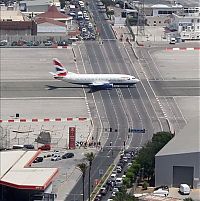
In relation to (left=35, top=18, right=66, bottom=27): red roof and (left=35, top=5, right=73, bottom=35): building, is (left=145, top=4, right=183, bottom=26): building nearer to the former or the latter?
(left=35, top=5, right=73, bottom=35): building

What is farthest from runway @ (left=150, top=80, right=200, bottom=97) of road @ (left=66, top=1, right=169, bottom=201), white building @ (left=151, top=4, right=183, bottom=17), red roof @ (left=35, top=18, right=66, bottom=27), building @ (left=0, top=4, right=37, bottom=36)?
white building @ (left=151, top=4, right=183, bottom=17)

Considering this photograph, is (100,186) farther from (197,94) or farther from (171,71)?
(171,71)

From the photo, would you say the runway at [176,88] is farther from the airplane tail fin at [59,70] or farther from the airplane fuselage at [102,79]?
the airplane tail fin at [59,70]

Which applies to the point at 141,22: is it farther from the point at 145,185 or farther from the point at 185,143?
the point at 145,185

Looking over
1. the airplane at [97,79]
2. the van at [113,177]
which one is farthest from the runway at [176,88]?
the van at [113,177]

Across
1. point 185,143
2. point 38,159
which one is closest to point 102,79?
point 38,159

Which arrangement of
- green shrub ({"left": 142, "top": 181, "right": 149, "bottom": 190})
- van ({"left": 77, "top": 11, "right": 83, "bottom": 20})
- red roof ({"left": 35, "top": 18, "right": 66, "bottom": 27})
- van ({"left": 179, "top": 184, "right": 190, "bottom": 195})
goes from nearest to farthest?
van ({"left": 179, "top": 184, "right": 190, "bottom": 195}), green shrub ({"left": 142, "top": 181, "right": 149, "bottom": 190}), red roof ({"left": 35, "top": 18, "right": 66, "bottom": 27}), van ({"left": 77, "top": 11, "right": 83, "bottom": 20})

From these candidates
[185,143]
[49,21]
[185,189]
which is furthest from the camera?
[49,21]
